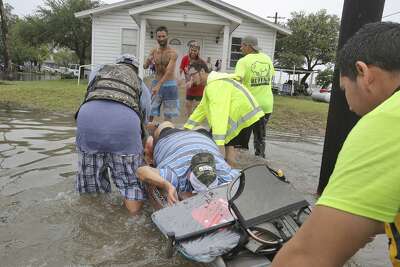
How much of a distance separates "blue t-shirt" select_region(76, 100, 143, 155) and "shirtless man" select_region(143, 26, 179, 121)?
11.4 ft

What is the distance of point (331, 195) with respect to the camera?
1.16 meters

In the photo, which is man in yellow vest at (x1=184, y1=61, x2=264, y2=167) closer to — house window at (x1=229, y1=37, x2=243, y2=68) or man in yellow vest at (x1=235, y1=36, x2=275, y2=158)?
man in yellow vest at (x1=235, y1=36, x2=275, y2=158)

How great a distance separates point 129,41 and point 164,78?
1279 cm

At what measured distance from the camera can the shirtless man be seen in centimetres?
702

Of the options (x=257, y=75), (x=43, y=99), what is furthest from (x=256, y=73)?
(x=43, y=99)

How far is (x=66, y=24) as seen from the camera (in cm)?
3419

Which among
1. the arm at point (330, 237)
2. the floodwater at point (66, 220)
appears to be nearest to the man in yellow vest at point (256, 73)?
the floodwater at point (66, 220)

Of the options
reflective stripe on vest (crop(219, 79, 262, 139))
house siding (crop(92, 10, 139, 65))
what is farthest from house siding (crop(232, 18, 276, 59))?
reflective stripe on vest (crop(219, 79, 262, 139))

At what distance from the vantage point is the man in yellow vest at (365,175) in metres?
1.07

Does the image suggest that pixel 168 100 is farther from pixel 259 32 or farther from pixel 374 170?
pixel 259 32

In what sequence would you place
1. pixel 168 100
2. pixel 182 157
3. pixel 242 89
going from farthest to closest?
pixel 168 100 < pixel 242 89 < pixel 182 157

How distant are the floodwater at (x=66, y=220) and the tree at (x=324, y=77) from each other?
2966cm

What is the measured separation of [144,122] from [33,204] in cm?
138

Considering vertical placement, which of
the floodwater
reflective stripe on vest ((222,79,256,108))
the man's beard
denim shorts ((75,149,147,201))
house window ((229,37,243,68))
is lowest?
the floodwater
